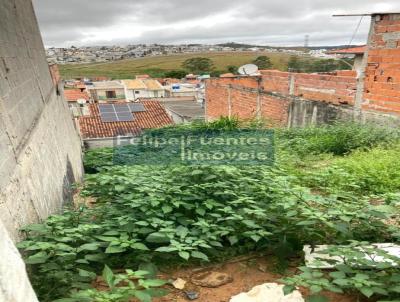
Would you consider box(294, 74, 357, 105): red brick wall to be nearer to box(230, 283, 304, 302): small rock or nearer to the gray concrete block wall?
box(230, 283, 304, 302): small rock

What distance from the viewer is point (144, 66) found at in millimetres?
81188

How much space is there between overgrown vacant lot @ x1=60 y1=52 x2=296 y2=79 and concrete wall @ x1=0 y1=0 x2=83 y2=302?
59.3 meters

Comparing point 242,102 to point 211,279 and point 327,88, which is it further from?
point 211,279

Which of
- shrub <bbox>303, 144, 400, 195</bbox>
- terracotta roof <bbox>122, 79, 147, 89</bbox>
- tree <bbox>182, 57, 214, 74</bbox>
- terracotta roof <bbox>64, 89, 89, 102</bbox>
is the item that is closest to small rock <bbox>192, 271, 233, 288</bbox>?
shrub <bbox>303, 144, 400, 195</bbox>

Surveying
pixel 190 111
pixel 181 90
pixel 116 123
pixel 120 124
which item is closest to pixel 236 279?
pixel 120 124

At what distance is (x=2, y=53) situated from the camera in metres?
2.71

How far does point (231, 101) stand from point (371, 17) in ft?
18.1

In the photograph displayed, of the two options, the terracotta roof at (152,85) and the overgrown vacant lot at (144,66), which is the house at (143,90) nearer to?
the terracotta roof at (152,85)

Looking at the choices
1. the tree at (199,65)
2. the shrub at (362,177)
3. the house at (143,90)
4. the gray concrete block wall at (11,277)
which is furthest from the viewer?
the tree at (199,65)

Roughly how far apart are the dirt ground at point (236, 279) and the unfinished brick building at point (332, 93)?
165 inches

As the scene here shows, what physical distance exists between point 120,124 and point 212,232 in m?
15.7

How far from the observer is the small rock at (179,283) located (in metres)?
1.85


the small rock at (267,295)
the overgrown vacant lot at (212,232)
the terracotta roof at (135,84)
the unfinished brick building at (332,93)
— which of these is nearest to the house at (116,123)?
the unfinished brick building at (332,93)

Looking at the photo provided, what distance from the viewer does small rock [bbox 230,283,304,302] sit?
1.65 m
